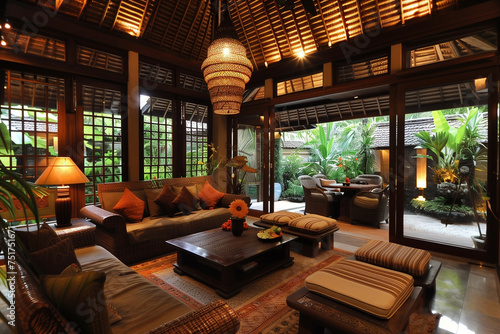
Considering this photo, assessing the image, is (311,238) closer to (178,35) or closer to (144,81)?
(144,81)

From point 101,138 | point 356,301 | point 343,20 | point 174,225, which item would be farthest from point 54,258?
point 343,20

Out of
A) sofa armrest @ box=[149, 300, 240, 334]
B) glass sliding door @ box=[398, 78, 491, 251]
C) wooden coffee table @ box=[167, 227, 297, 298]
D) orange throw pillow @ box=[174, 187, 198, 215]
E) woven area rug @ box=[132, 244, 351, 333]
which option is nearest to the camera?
sofa armrest @ box=[149, 300, 240, 334]

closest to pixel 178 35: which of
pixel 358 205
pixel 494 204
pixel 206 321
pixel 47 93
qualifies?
pixel 47 93

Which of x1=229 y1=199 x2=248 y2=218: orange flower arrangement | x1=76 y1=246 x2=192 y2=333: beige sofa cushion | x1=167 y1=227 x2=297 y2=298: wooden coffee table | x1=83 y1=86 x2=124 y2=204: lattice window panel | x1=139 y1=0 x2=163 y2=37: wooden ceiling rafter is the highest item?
x1=139 y1=0 x2=163 y2=37: wooden ceiling rafter

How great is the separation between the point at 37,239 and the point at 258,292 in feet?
6.12

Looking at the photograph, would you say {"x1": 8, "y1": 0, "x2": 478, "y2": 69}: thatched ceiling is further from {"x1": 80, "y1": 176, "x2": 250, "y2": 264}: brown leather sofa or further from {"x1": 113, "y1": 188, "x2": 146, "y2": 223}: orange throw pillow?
{"x1": 113, "y1": 188, "x2": 146, "y2": 223}: orange throw pillow

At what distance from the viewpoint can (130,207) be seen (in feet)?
11.6

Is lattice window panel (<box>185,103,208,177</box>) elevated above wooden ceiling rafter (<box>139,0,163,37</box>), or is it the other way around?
wooden ceiling rafter (<box>139,0,163,37</box>)

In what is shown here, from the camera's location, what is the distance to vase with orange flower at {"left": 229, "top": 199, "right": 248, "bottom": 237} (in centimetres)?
305

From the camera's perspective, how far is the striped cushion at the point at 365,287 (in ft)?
5.30

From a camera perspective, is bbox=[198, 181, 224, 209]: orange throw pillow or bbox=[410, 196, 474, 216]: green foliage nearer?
bbox=[410, 196, 474, 216]: green foliage

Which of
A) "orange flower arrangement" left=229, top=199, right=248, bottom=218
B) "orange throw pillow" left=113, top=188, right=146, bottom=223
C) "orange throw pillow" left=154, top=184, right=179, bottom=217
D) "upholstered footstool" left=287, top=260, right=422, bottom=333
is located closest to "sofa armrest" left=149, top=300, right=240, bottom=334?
"upholstered footstool" left=287, top=260, right=422, bottom=333

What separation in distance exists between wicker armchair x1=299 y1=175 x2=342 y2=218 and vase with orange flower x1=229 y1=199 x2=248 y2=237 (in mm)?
2833

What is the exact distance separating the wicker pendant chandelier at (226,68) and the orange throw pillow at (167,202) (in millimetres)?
1637
